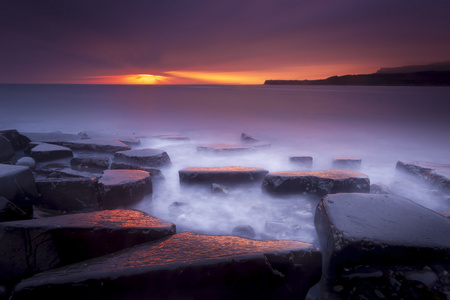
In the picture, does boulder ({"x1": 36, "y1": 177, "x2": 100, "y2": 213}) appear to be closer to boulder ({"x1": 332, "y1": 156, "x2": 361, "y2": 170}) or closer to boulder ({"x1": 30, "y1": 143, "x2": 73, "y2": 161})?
boulder ({"x1": 30, "y1": 143, "x2": 73, "y2": 161})

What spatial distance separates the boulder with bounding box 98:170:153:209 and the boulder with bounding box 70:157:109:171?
863 millimetres

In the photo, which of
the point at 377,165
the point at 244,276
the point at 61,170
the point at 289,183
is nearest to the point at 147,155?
the point at 61,170

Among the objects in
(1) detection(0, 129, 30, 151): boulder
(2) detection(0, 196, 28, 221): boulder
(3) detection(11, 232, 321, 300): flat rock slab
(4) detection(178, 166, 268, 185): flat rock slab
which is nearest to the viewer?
(3) detection(11, 232, 321, 300): flat rock slab

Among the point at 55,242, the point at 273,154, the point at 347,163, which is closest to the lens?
the point at 55,242

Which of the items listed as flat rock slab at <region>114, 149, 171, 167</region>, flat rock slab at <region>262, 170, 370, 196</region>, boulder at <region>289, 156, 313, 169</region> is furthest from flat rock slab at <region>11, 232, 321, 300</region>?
boulder at <region>289, 156, 313, 169</region>

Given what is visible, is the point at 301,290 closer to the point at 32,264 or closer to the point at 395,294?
the point at 395,294

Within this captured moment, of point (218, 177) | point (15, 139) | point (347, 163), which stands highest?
point (15, 139)

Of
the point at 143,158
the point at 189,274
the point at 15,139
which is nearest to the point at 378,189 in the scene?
the point at 189,274

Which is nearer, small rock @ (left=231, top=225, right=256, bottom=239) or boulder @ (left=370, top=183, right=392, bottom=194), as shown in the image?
small rock @ (left=231, top=225, right=256, bottom=239)

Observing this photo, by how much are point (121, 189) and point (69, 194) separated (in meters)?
0.48

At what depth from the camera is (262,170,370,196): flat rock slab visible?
214 cm

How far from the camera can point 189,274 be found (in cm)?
96

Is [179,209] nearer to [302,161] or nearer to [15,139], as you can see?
[302,161]

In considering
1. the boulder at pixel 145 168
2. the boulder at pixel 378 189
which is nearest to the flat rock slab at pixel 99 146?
the boulder at pixel 145 168
